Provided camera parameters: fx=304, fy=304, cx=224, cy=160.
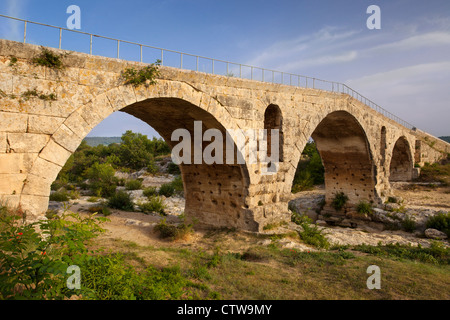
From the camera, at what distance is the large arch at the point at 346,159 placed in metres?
16.5

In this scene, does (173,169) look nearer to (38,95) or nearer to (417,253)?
(417,253)

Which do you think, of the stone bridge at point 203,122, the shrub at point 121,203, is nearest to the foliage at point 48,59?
the stone bridge at point 203,122

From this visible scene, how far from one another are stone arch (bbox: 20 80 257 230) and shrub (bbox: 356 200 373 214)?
32.1ft

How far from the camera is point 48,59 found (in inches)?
241

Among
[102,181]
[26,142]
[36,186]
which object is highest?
[26,142]

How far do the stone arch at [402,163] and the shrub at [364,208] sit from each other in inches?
448

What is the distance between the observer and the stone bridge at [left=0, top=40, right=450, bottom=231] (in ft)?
19.2

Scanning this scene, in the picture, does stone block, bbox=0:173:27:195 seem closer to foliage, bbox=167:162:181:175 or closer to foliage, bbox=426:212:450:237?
foliage, bbox=426:212:450:237

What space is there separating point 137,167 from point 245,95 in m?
25.7

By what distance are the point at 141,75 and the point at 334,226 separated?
1482 cm

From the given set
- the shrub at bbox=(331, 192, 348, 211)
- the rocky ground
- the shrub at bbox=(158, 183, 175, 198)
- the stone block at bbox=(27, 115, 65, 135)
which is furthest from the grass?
the shrub at bbox=(158, 183, 175, 198)

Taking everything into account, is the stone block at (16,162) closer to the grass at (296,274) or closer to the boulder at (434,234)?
the grass at (296,274)

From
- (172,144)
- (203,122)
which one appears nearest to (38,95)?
(203,122)

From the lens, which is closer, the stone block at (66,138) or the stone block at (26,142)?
the stone block at (26,142)
